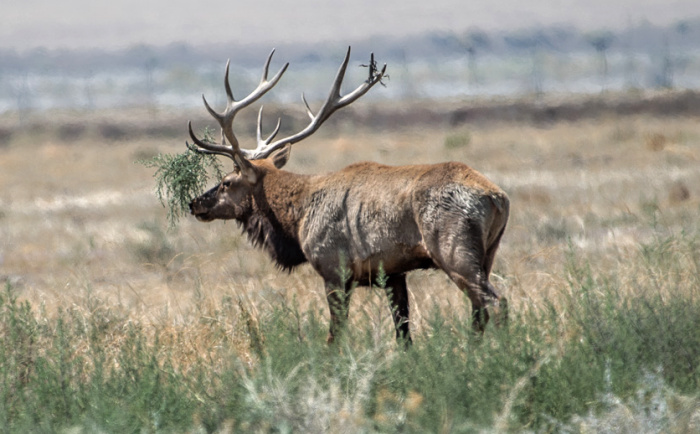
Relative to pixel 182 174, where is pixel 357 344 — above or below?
below

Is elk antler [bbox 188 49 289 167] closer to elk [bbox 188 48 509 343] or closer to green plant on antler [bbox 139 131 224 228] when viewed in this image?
elk [bbox 188 48 509 343]

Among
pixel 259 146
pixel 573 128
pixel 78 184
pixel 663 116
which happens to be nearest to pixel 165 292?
pixel 259 146

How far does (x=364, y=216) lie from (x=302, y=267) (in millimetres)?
3597

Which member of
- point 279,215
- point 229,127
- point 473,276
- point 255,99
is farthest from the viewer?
point 255,99

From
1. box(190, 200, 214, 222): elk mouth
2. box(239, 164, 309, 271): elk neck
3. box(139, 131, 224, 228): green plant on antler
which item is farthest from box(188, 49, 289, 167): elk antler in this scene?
box(190, 200, 214, 222): elk mouth

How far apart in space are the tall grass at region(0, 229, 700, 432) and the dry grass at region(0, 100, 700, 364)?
44cm

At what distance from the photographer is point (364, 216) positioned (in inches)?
321

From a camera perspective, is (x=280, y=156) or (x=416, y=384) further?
(x=280, y=156)

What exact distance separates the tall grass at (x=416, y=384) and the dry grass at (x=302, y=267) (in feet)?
1.44

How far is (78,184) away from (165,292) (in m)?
19.7

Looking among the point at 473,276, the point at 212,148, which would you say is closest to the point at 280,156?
the point at 212,148

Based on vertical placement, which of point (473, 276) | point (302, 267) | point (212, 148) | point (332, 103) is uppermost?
point (332, 103)

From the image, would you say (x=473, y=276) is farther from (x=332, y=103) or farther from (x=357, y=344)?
(x=332, y=103)

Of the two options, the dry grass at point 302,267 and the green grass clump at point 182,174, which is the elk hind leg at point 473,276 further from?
the green grass clump at point 182,174
